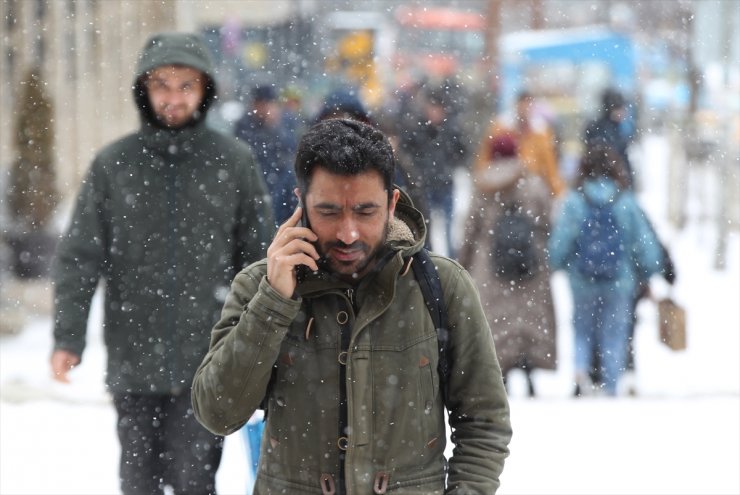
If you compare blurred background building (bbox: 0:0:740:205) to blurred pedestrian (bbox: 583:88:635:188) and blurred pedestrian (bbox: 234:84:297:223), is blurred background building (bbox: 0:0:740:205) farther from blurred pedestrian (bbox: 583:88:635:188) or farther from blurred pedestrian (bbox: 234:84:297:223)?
blurred pedestrian (bbox: 583:88:635:188)

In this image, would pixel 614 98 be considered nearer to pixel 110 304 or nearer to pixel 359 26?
pixel 110 304

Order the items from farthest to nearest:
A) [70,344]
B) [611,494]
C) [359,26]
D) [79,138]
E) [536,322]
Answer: [359,26]
[79,138]
[536,322]
[611,494]
[70,344]

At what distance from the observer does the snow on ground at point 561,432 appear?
18.5ft

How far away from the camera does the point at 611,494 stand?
18.1 ft

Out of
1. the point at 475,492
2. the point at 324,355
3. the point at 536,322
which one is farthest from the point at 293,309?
the point at 536,322

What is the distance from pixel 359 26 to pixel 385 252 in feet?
104

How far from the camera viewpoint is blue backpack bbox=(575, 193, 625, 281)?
7156 millimetres

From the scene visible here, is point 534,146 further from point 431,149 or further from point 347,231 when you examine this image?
point 347,231

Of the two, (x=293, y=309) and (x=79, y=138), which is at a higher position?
(x=79, y=138)

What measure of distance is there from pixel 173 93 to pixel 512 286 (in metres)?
3.90

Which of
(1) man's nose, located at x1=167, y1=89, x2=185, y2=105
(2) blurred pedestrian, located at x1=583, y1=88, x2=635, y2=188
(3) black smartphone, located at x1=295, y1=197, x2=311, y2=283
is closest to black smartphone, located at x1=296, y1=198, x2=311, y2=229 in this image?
(3) black smartphone, located at x1=295, y1=197, x2=311, y2=283

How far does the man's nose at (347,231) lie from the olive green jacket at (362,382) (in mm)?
103

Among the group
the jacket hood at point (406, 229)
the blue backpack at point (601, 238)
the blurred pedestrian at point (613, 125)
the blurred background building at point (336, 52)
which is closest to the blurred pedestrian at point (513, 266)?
the blue backpack at point (601, 238)

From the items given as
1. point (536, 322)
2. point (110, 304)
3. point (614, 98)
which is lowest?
point (536, 322)
